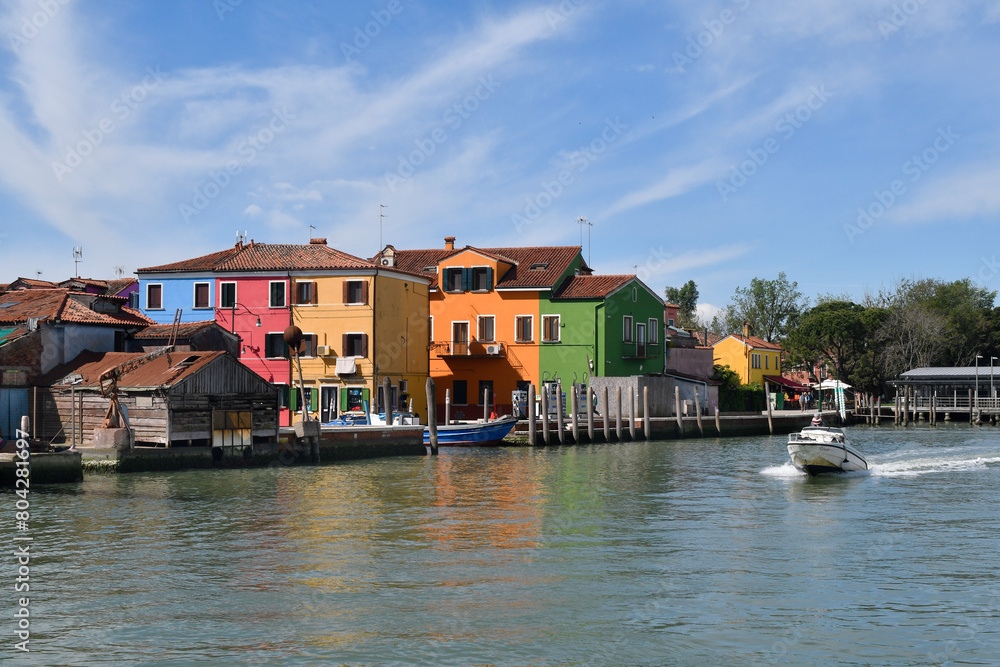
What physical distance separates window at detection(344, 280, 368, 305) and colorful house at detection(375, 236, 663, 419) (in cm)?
506

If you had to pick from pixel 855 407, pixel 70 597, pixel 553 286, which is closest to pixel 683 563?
pixel 70 597

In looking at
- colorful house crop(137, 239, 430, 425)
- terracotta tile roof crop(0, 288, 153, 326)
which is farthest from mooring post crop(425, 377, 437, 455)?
terracotta tile roof crop(0, 288, 153, 326)

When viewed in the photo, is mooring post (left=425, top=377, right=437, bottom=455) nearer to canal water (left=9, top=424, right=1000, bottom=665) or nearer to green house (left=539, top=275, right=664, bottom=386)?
canal water (left=9, top=424, right=1000, bottom=665)

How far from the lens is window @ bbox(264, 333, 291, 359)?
4822 centimetres

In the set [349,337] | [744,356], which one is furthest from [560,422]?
[744,356]

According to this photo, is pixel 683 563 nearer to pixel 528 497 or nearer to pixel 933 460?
pixel 528 497

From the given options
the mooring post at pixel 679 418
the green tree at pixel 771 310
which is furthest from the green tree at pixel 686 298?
the mooring post at pixel 679 418

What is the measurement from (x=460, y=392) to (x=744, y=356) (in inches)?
1203

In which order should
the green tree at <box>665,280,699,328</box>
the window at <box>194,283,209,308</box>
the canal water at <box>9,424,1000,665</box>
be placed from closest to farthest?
the canal water at <box>9,424,1000,665</box>
the window at <box>194,283,209,308</box>
the green tree at <box>665,280,699,328</box>

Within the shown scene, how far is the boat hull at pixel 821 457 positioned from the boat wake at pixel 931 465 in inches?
45.2

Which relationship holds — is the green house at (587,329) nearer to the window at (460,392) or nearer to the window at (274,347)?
the window at (460,392)

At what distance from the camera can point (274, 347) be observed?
4834cm

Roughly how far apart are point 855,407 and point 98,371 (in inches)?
2217

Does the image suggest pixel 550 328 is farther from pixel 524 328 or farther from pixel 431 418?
pixel 431 418
